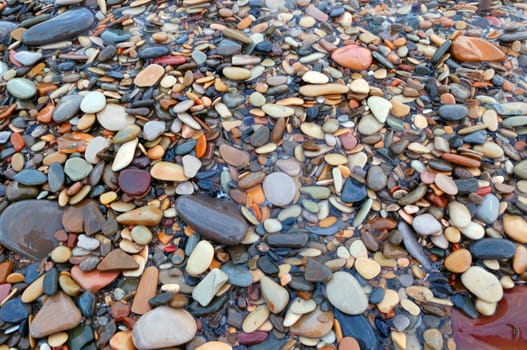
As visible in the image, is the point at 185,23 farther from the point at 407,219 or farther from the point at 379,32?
the point at 407,219

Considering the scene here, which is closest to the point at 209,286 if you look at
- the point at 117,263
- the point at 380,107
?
the point at 117,263

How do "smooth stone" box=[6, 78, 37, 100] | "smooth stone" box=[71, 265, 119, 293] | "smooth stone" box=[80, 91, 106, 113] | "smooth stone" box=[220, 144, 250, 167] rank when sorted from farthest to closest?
"smooth stone" box=[6, 78, 37, 100], "smooth stone" box=[80, 91, 106, 113], "smooth stone" box=[220, 144, 250, 167], "smooth stone" box=[71, 265, 119, 293]

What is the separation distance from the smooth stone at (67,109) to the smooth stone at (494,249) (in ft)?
5.24

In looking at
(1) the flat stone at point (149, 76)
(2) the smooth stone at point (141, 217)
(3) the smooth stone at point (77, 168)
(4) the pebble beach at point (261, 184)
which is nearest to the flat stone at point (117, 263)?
(4) the pebble beach at point (261, 184)

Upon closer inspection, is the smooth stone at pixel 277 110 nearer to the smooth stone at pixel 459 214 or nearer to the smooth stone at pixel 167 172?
the smooth stone at pixel 167 172

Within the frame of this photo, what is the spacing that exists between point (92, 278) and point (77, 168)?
43cm

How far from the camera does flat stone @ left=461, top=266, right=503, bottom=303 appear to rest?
154 centimetres

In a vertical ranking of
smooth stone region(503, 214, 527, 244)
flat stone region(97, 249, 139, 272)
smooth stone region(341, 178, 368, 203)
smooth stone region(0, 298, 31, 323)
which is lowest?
smooth stone region(0, 298, 31, 323)

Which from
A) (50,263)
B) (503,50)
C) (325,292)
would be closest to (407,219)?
(325,292)

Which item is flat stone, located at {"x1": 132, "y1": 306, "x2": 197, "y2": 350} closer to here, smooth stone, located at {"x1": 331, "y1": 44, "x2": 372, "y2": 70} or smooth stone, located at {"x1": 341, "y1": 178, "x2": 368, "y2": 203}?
smooth stone, located at {"x1": 341, "y1": 178, "x2": 368, "y2": 203}

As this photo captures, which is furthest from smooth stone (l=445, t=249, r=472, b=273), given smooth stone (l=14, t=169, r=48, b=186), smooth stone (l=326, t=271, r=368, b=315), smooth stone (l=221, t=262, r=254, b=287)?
smooth stone (l=14, t=169, r=48, b=186)

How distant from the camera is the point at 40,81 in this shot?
6.70 ft

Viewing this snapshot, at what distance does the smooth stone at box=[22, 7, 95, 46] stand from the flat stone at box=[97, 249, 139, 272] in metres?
1.14

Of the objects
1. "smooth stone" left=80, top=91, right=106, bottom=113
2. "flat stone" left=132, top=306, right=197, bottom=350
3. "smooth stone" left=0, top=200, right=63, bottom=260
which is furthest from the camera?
"smooth stone" left=80, top=91, right=106, bottom=113
